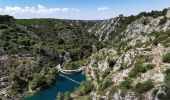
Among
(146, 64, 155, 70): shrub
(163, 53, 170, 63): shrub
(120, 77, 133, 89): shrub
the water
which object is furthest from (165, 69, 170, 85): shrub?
the water

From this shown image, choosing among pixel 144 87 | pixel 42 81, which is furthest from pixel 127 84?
pixel 42 81

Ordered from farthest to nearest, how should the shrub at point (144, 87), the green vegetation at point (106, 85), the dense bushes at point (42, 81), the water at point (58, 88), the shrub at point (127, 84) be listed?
the dense bushes at point (42, 81), the water at point (58, 88), the green vegetation at point (106, 85), the shrub at point (127, 84), the shrub at point (144, 87)

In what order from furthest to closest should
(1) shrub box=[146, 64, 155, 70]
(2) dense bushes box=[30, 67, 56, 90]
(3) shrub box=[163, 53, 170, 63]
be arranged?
(2) dense bushes box=[30, 67, 56, 90] → (1) shrub box=[146, 64, 155, 70] → (3) shrub box=[163, 53, 170, 63]

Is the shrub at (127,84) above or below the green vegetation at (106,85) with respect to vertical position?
above

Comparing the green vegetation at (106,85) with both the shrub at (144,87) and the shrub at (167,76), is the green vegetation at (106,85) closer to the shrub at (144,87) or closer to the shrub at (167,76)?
the shrub at (144,87)

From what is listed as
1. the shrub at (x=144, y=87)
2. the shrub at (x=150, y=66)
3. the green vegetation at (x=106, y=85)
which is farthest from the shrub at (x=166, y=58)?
the green vegetation at (x=106, y=85)

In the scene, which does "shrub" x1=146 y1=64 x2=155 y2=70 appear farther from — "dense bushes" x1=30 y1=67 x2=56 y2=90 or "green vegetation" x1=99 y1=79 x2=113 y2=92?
"dense bushes" x1=30 y1=67 x2=56 y2=90

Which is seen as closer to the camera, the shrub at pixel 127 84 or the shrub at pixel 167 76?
the shrub at pixel 167 76

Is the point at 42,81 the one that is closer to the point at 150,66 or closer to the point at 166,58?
the point at 150,66

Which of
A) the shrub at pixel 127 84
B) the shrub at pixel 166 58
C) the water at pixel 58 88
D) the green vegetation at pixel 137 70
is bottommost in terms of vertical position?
the water at pixel 58 88
